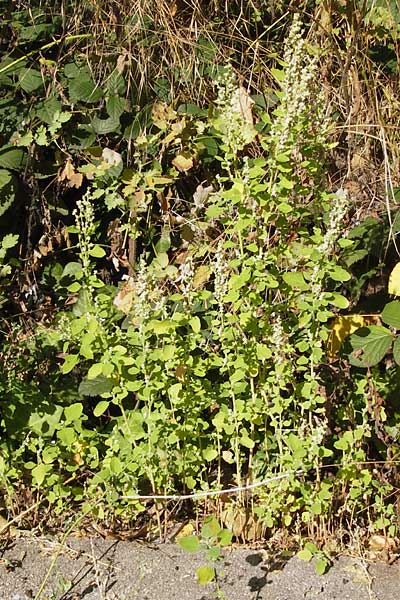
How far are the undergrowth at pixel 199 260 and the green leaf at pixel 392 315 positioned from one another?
0.13m

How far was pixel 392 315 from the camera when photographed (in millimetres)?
2340

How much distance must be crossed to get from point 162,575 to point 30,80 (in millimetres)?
1873

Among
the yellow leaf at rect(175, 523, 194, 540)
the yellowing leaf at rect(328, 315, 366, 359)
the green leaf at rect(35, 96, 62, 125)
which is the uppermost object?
the green leaf at rect(35, 96, 62, 125)

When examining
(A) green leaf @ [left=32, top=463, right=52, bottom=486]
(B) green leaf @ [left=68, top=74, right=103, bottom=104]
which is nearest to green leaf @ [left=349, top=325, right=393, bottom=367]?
(A) green leaf @ [left=32, top=463, right=52, bottom=486]

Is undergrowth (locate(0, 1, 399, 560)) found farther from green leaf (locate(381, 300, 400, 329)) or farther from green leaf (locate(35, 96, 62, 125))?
green leaf (locate(381, 300, 400, 329))

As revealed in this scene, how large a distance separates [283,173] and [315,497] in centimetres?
95

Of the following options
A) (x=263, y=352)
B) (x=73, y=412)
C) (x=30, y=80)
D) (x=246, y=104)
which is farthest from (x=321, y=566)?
(x=30, y=80)

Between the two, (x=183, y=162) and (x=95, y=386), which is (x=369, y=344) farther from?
(x=183, y=162)

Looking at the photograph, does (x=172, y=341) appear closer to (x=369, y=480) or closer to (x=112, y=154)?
(x=369, y=480)

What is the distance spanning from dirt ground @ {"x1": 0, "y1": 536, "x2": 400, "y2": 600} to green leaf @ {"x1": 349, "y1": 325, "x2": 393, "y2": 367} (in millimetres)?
617

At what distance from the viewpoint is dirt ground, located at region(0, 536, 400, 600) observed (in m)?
2.43

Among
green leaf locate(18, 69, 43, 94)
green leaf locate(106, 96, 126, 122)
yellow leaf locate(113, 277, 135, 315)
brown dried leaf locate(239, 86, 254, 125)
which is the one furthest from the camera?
green leaf locate(18, 69, 43, 94)

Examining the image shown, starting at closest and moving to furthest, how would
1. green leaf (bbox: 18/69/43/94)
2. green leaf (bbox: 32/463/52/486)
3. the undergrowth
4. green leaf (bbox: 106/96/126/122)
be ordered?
the undergrowth < green leaf (bbox: 32/463/52/486) < green leaf (bbox: 106/96/126/122) < green leaf (bbox: 18/69/43/94)

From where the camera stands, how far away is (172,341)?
2.49 metres
